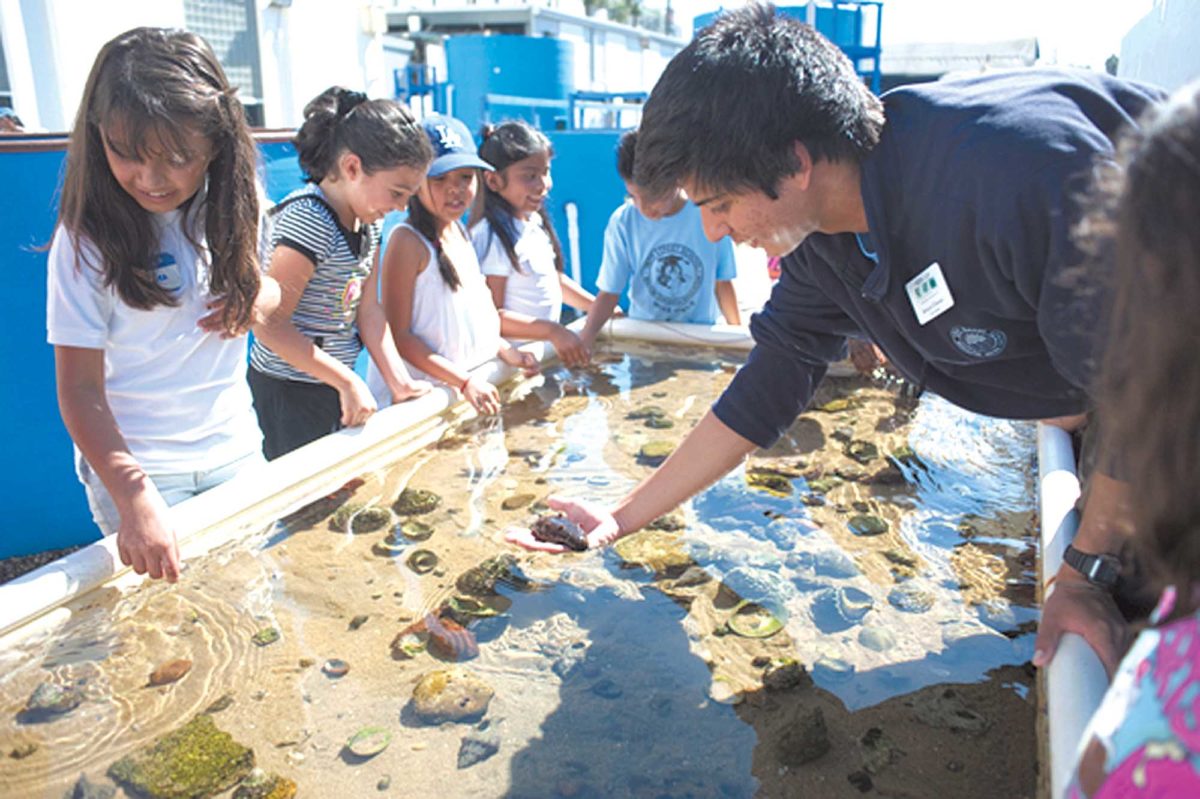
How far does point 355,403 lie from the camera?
2969 millimetres

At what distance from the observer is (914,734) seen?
6.20 ft

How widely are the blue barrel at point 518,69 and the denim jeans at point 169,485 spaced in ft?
30.1

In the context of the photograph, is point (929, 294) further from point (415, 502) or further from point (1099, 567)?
point (415, 502)

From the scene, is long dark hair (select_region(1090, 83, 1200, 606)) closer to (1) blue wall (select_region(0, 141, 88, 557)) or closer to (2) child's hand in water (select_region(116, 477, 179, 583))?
(2) child's hand in water (select_region(116, 477, 179, 583))

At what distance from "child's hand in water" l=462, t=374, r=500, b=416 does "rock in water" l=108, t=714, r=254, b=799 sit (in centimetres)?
174

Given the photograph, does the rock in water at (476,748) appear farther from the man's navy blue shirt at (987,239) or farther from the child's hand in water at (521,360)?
the child's hand in water at (521,360)

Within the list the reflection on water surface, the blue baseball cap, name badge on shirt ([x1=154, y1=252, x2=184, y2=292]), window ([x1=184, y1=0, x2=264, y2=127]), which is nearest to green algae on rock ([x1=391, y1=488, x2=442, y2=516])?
the reflection on water surface

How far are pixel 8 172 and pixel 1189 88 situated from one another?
4.14 meters

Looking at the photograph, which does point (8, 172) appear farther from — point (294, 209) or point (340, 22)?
point (340, 22)

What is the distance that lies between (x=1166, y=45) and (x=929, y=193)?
445cm

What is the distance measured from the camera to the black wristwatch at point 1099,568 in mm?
1638

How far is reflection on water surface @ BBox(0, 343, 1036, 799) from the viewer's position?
5.81 ft

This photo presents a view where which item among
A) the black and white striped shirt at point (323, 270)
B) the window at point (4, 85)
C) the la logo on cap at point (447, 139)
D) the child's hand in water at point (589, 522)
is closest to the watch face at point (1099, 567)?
the child's hand in water at point (589, 522)

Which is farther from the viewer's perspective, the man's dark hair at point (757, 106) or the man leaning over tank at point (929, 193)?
the man's dark hair at point (757, 106)
